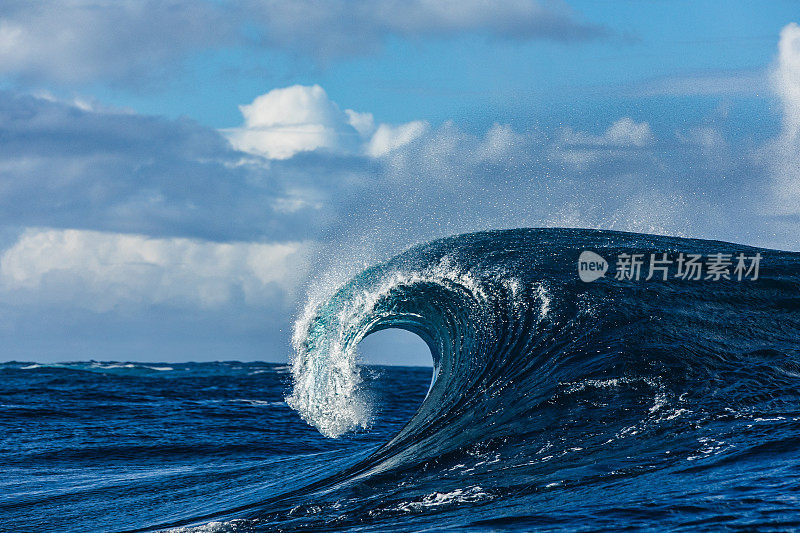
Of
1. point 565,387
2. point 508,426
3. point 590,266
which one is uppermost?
point 590,266

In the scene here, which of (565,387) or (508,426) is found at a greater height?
(565,387)

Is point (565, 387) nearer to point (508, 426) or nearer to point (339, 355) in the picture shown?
point (508, 426)

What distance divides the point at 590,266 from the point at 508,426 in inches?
180

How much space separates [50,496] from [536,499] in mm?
6622

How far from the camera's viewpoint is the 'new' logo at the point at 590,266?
11.8 meters

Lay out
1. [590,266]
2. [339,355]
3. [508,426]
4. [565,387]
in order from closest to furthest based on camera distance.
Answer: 1. [508,426]
2. [565,387]
3. [590,266]
4. [339,355]

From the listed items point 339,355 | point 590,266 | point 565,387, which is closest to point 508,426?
point 565,387

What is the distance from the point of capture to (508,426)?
27.9 ft

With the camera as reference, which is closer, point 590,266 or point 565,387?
point 565,387

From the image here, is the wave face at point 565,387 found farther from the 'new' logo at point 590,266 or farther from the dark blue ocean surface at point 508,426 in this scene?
the 'new' logo at point 590,266

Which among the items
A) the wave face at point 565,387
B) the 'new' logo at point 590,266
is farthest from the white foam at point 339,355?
the 'new' logo at point 590,266

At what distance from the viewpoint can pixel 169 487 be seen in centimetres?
993

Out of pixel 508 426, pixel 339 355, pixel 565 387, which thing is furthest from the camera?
pixel 339 355

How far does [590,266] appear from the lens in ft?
40.4
